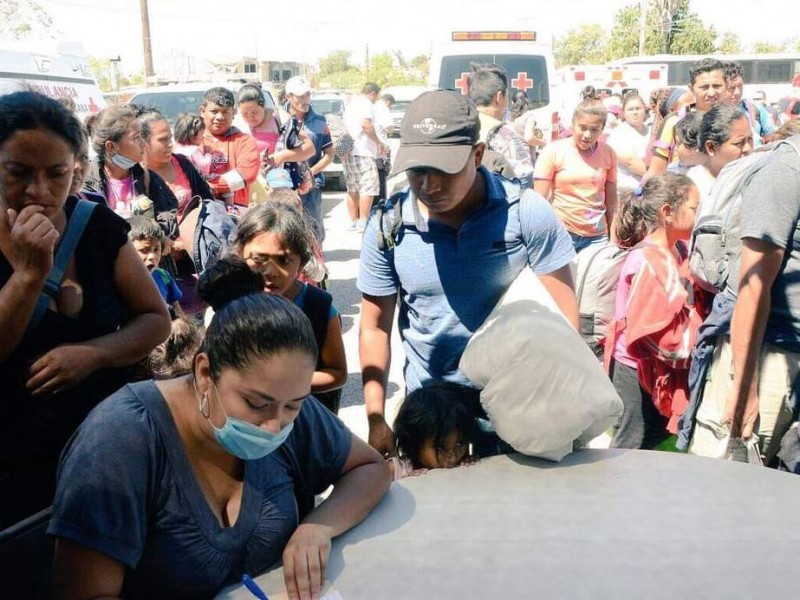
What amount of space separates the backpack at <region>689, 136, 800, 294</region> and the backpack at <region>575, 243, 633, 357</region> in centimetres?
45

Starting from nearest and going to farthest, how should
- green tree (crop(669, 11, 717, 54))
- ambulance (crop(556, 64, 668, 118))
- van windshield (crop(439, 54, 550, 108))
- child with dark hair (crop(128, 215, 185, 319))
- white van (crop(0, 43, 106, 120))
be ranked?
child with dark hair (crop(128, 215, 185, 319)) < white van (crop(0, 43, 106, 120)) < van windshield (crop(439, 54, 550, 108)) < ambulance (crop(556, 64, 668, 118)) < green tree (crop(669, 11, 717, 54))

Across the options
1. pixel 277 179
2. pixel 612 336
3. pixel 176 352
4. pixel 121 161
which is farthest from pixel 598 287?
pixel 277 179

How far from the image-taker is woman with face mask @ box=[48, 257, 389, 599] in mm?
1458

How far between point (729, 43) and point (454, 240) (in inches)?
2076

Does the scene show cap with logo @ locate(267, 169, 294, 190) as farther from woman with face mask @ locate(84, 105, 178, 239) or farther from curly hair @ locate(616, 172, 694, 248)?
curly hair @ locate(616, 172, 694, 248)

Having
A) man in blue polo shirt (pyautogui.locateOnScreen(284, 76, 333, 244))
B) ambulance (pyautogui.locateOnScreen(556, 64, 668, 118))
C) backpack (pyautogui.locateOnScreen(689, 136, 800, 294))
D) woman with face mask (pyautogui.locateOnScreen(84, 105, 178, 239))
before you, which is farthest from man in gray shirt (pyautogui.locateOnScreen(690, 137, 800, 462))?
ambulance (pyautogui.locateOnScreen(556, 64, 668, 118))

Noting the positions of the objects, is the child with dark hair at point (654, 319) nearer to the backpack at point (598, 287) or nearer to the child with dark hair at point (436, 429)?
the backpack at point (598, 287)

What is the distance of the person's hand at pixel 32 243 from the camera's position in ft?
5.81

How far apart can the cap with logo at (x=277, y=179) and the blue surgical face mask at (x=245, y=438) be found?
4.59 metres

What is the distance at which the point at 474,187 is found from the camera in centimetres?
242

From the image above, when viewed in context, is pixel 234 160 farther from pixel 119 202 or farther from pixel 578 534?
pixel 578 534

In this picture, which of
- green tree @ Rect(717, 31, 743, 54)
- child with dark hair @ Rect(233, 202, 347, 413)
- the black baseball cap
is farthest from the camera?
green tree @ Rect(717, 31, 743, 54)

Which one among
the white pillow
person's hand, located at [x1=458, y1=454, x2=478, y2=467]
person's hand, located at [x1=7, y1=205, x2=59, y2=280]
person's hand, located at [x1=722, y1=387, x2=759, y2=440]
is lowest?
person's hand, located at [x1=722, y1=387, x2=759, y2=440]

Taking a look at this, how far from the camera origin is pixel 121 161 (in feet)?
13.4
